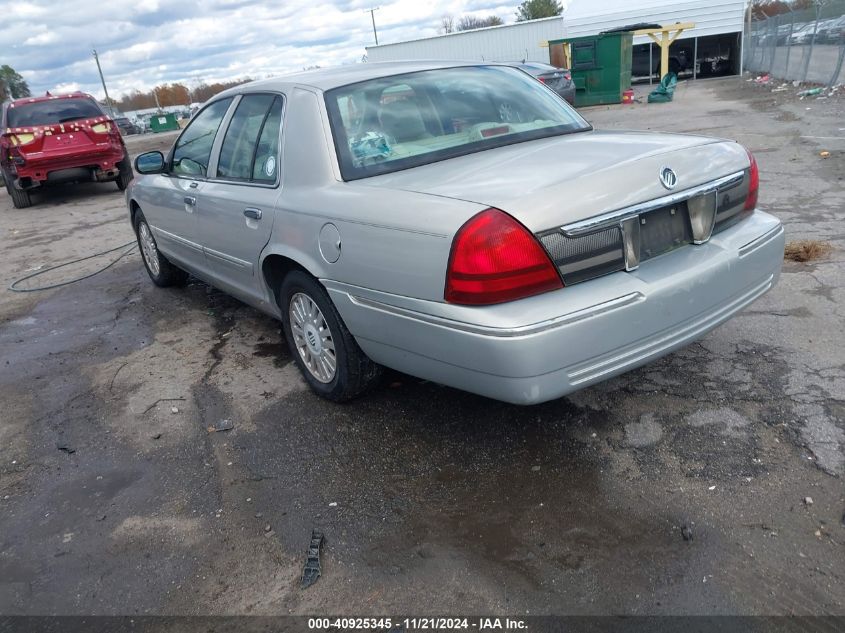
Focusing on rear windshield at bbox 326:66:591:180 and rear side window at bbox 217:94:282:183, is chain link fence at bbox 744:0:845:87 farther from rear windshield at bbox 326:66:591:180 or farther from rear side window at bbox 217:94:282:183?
rear side window at bbox 217:94:282:183

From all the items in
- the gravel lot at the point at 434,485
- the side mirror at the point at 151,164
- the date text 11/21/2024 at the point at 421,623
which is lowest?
the gravel lot at the point at 434,485

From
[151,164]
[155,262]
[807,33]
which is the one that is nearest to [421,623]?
[151,164]

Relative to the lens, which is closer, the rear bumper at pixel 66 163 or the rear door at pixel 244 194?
the rear door at pixel 244 194

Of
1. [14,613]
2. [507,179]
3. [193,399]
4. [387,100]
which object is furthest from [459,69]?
[14,613]

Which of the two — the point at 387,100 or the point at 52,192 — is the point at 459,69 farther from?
the point at 52,192

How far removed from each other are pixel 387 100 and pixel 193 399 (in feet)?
6.62

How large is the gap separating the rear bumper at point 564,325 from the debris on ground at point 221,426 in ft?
3.40

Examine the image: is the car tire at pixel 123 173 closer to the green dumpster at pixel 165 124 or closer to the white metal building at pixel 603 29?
the white metal building at pixel 603 29

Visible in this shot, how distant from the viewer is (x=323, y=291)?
11.1 ft

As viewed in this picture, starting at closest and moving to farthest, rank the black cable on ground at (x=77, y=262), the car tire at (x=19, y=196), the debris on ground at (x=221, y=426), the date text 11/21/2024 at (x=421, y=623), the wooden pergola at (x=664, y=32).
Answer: the date text 11/21/2024 at (x=421, y=623)
the debris on ground at (x=221, y=426)
the black cable on ground at (x=77, y=262)
the car tire at (x=19, y=196)
the wooden pergola at (x=664, y=32)

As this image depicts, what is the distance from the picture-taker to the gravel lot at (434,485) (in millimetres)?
2396

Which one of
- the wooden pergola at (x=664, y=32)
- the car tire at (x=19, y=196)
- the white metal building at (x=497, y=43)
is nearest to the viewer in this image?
the car tire at (x=19, y=196)

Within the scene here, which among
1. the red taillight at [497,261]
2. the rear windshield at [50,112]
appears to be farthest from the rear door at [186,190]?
the rear windshield at [50,112]

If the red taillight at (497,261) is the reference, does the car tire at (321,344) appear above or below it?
below
